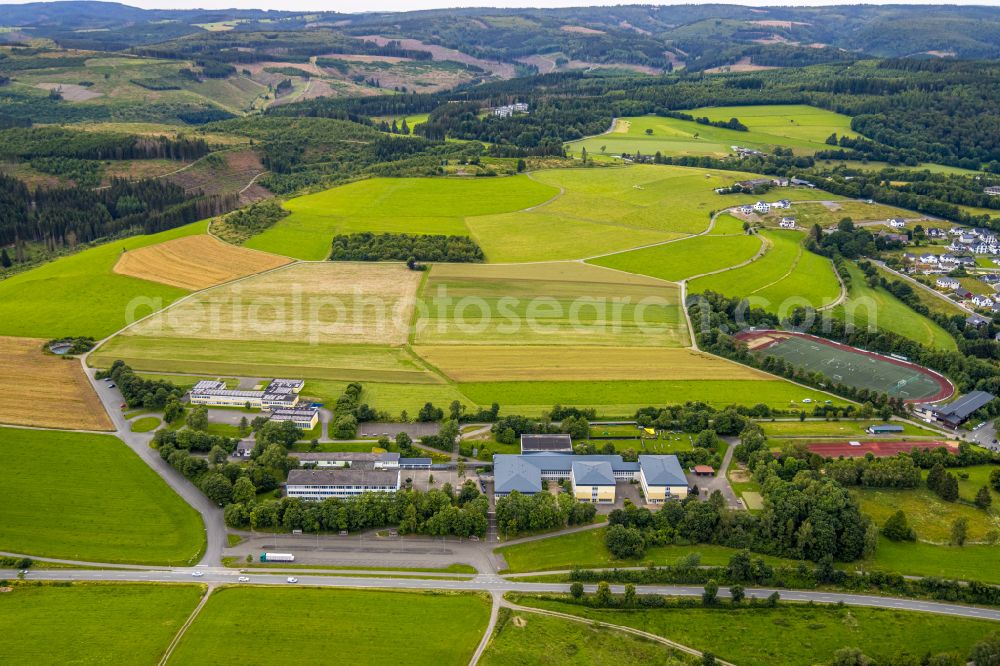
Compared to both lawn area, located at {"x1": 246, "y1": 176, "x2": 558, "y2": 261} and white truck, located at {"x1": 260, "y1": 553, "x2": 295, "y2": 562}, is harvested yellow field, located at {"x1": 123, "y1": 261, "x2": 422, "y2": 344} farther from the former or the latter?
white truck, located at {"x1": 260, "y1": 553, "x2": 295, "y2": 562}

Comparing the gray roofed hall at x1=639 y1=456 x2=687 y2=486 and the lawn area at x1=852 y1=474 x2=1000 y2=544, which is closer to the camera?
the lawn area at x1=852 y1=474 x2=1000 y2=544

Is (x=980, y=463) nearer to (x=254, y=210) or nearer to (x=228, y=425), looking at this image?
(x=228, y=425)

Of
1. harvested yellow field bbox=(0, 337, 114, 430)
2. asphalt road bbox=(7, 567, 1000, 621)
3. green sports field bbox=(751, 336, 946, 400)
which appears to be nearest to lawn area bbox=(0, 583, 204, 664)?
asphalt road bbox=(7, 567, 1000, 621)

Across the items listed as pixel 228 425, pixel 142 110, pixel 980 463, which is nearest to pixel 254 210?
pixel 228 425

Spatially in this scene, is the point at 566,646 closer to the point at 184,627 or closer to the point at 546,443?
the point at 546,443

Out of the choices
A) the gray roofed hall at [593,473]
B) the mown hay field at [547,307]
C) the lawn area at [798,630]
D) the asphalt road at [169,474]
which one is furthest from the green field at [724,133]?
the lawn area at [798,630]
